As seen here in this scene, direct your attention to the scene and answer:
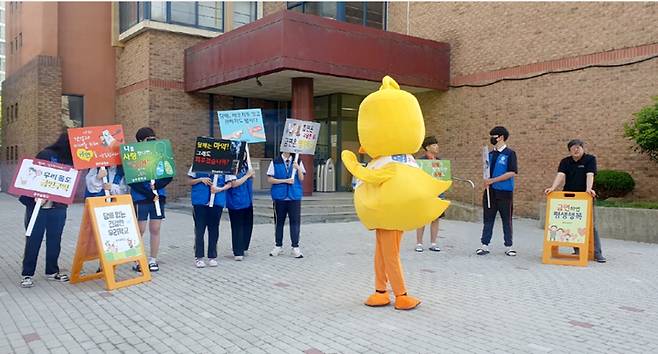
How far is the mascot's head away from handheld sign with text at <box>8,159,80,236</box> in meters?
3.30

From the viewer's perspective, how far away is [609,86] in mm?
11375

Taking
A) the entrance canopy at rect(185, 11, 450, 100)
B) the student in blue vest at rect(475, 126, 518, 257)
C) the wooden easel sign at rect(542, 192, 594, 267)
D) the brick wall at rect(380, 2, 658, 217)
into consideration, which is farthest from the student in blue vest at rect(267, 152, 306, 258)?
the brick wall at rect(380, 2, 658, 217)

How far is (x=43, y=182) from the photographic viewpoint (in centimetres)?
559

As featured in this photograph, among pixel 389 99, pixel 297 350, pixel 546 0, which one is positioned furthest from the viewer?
pixel 546 0

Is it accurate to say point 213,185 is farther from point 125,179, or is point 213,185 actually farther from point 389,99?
point 389,99

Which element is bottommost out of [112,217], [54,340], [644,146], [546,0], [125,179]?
[54,340]

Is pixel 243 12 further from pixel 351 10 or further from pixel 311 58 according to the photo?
pixel 311 58

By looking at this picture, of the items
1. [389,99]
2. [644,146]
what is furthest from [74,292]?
[644,146]

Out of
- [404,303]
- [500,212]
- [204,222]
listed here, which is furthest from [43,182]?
[500,212]

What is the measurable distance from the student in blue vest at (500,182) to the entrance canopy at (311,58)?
18.6 ft

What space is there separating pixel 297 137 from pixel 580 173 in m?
4.03

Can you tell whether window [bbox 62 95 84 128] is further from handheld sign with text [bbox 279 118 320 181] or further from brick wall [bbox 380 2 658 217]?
handheld sign with text [bbox 279 118 320 181]

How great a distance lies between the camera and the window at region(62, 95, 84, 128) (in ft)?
55.2

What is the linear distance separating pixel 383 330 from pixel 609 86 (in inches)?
381
